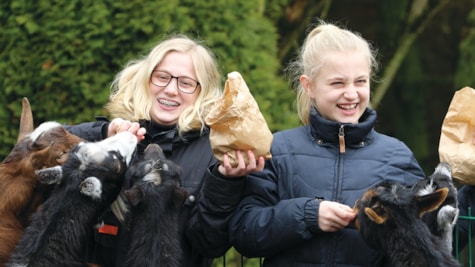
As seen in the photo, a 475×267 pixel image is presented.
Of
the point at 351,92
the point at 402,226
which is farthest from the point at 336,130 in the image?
the point at 402,226

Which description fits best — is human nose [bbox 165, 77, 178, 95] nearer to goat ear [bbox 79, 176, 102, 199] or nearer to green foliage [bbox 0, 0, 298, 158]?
goat ear [bbox 79, 176, 102, 199]

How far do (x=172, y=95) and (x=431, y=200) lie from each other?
168cm

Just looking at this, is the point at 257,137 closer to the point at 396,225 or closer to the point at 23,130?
the point at 396,225

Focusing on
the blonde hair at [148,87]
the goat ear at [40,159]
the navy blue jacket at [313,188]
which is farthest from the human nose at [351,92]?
the goat ear at [40,159]

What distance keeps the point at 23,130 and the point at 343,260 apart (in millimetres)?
2042

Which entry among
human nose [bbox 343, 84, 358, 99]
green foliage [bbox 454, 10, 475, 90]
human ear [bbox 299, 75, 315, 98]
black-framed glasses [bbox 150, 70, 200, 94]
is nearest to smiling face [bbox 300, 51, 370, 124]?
human nose [bbox 343, 84, 358, 99]

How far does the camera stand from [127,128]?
493cm

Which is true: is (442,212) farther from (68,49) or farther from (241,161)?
(68,49)

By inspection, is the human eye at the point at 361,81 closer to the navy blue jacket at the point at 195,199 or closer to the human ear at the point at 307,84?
the human ear at the point at 307,84

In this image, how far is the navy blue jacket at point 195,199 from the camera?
4.66m

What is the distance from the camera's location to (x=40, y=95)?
6992mm

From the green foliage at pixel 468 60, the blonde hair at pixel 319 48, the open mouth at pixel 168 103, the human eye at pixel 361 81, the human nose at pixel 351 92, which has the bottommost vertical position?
the green foliage at pixel 468 60

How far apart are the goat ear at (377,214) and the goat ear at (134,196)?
117 cm

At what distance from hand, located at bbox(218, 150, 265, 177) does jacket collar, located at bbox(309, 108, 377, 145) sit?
0.43 meters
